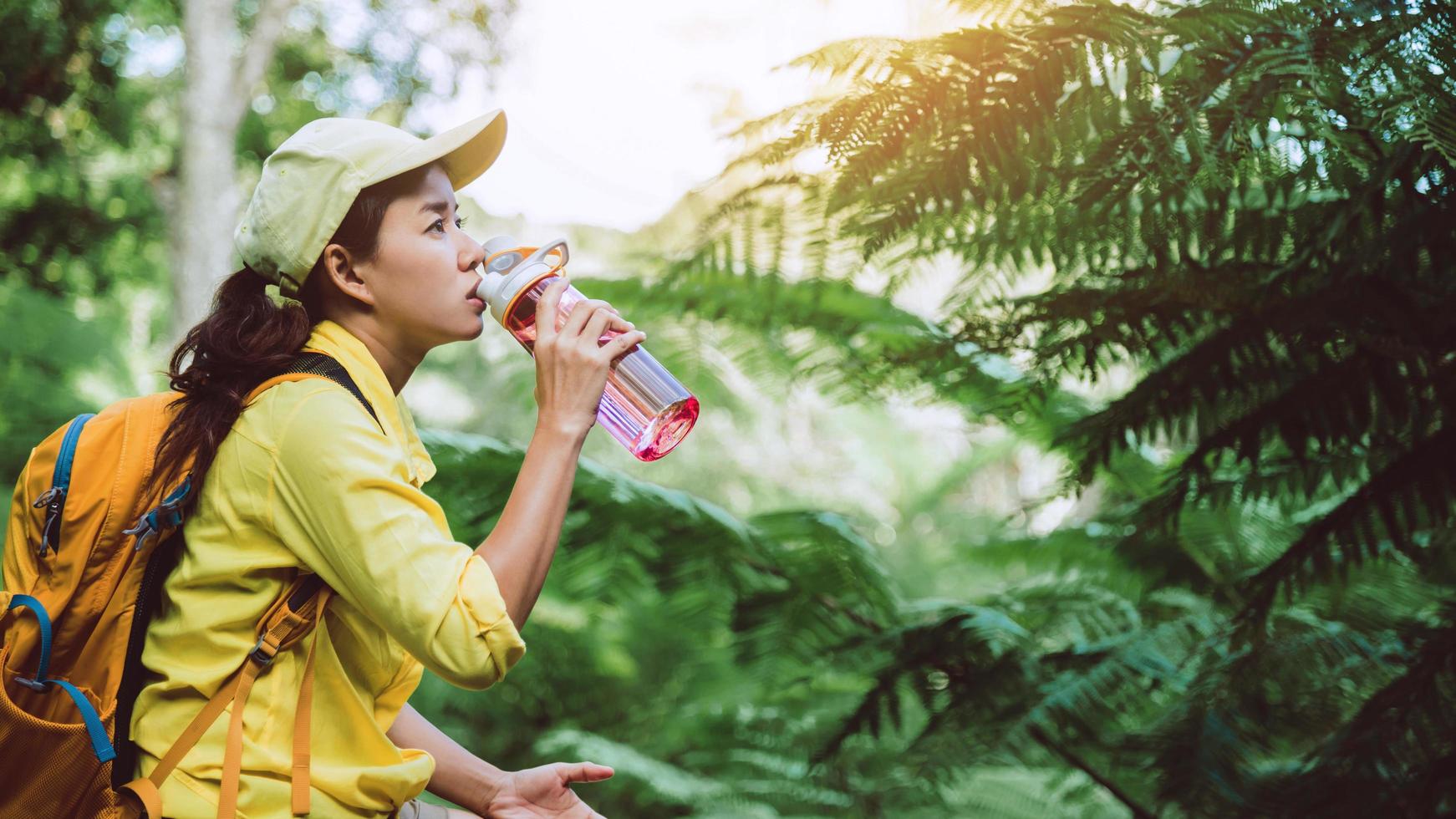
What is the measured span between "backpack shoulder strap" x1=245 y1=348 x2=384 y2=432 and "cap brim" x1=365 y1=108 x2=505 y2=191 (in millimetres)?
175

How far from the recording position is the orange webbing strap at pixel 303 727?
0.96m

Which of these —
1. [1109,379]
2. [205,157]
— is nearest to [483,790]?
[1109,379]

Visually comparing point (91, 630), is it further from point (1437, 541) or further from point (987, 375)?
point (1437, 541)

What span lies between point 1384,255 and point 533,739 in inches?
214

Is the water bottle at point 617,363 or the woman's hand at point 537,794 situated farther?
the woman's hand at point 537,794

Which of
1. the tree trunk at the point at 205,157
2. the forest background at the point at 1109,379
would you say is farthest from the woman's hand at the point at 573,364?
the tree trunk at the point at 205,157

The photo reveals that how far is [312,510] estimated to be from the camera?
0.95m

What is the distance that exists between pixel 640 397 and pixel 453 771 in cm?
46

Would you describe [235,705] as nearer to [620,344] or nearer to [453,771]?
[453,771]

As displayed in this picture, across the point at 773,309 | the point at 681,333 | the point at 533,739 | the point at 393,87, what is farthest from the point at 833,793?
the point at 393,87

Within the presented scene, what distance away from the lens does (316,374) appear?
103 centimetres

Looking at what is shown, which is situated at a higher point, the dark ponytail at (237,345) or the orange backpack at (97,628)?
the dark ponytail at (237,345)

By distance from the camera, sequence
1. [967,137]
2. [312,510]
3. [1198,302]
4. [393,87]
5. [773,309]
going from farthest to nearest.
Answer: [393,87] → [773,309] → [1198,302] → [967,137] → [312,510]

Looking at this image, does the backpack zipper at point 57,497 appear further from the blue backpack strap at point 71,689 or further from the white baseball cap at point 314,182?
the white baseball cap at point 314,182
